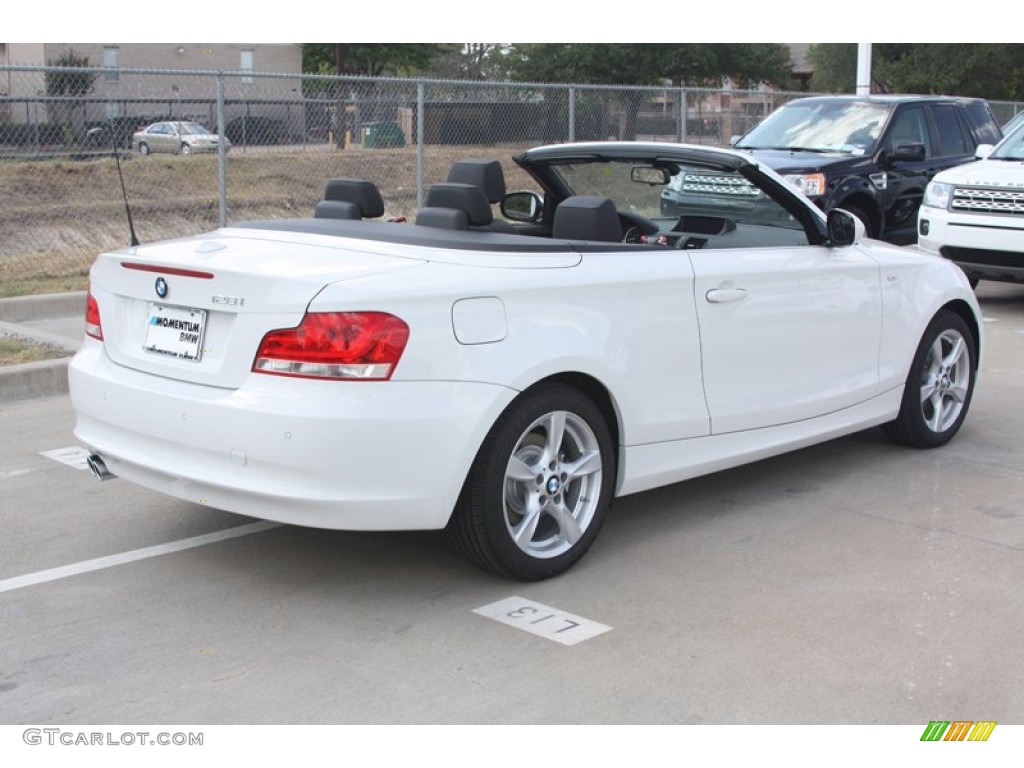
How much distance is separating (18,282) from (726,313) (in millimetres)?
9351

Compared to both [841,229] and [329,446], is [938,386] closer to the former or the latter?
[841,229]

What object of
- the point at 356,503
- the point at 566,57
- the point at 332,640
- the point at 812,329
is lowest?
the point at 332,640

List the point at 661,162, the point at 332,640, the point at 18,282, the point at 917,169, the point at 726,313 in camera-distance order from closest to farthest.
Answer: the point at 332,640
the point at 726,313
the point at 661,162
the point at 18,282
the point at 917,169

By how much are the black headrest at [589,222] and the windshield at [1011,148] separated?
8129 mm

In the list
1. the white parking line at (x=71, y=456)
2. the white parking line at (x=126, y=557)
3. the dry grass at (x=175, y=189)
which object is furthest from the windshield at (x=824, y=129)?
the white parking line at (x=126, y=557)

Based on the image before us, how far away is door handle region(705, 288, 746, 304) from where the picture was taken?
207 inches

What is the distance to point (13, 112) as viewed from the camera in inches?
752

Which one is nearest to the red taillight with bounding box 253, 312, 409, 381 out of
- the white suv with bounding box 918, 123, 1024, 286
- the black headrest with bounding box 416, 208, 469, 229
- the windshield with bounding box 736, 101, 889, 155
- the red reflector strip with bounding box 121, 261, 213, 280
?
the red reflector strip with bounding box 121, 261, 213, 280

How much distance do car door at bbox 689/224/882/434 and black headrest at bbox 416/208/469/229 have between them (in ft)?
3.16

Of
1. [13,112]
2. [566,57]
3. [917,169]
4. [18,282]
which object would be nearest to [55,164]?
[13,112]

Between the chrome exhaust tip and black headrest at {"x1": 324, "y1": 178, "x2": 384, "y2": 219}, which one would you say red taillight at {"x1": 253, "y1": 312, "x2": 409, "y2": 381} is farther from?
black headrest at {"x1": 324, "y1": 178, "x2": 384, "y2": 219}

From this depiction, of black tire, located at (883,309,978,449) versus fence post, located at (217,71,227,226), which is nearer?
black tire, located at (883,309,978,449)

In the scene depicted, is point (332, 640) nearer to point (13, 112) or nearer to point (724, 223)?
point (724, 223)

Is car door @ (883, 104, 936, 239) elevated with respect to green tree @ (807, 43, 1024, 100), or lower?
lower
